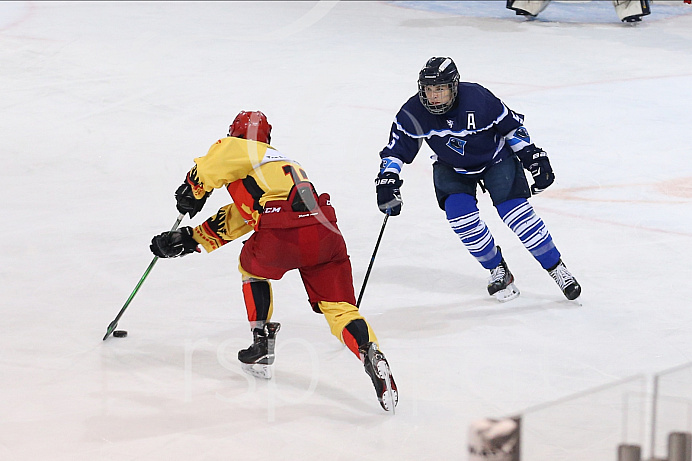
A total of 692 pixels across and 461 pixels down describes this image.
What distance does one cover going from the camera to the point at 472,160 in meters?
4.11

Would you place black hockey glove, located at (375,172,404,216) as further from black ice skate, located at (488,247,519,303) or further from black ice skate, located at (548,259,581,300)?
black ice skate, located at (548,259,581,300)

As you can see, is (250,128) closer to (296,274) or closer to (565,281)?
(296,274)

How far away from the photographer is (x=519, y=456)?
4.89 feet

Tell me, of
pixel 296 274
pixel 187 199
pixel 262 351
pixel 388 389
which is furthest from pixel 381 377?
pixel 296 274

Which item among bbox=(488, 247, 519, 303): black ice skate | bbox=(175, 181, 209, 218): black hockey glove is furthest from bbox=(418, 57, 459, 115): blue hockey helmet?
bbox=(175, 181, 209, 218): black hockey glove

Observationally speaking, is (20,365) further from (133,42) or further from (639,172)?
(133,42)

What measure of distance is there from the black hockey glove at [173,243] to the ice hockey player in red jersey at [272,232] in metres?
0.16

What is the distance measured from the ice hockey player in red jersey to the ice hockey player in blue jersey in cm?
69

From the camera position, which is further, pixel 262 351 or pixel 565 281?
pixel 565 281

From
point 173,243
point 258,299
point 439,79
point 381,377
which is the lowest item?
point 381,377

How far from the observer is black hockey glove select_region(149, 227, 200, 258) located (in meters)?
3.58

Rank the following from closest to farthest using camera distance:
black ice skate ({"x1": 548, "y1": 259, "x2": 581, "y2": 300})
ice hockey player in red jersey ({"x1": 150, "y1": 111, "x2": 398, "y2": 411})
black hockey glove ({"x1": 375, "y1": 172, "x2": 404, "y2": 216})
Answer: ice hockey player in red jersey ({"x1": 150, "y1": 111, "x2": 398, "y2": 411}), black hockey glove ({"x1": 375, "y1": 172, "x2": 404, "y2": 216}), black ice skate ({"x1": 548, "y1": 259, "x2": 581, "y2": 300})

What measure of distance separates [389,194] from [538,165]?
2.05 feet

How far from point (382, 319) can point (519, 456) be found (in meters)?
2.62
